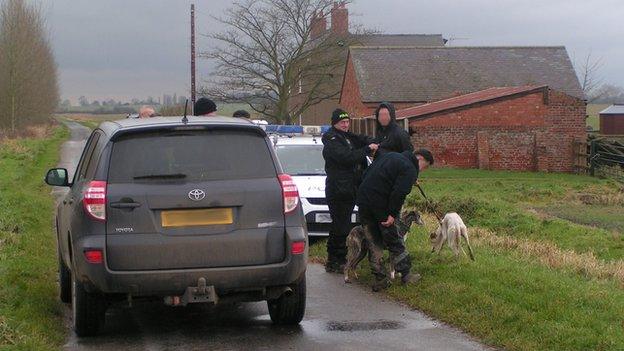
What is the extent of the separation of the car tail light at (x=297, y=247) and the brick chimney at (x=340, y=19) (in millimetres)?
47775

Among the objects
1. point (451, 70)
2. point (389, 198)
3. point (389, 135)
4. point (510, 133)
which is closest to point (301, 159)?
point (389, 135)

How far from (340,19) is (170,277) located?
5073 cm

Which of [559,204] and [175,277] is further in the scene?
[559,204]

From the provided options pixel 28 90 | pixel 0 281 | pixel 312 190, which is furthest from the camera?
pixel 28 90

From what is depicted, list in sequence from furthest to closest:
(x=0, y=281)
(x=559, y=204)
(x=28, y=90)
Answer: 1. (x=28, y=90)
2. (x=559, y=204)
3. (x=0, y=281)

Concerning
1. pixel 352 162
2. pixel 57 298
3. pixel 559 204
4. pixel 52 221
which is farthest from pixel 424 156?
pixel 559 204

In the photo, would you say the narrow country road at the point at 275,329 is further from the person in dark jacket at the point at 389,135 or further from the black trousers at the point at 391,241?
the person in dark jacket at the point at 389,135

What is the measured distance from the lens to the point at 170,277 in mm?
7125

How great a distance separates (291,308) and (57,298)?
290 cm

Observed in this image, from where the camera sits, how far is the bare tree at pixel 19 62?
5806 centimetres

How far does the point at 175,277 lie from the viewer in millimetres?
7137

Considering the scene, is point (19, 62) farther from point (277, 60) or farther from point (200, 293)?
point (200, 293)

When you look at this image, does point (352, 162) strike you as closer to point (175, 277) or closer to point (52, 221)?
point (175, 277)

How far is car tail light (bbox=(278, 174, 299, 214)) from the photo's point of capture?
745 cm
